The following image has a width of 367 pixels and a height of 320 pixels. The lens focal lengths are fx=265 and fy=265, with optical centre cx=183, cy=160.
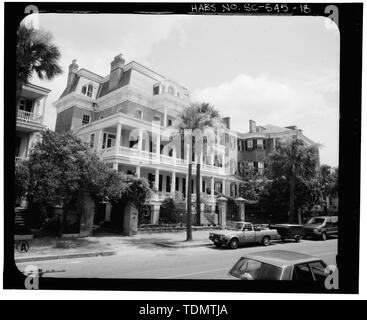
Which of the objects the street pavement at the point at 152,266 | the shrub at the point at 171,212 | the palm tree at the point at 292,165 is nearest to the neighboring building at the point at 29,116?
the street pavement at the point at 152,266

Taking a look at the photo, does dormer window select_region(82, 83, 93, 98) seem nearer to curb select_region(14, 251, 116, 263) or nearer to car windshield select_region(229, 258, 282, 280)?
curb select_region(14, 251, 116, 263)

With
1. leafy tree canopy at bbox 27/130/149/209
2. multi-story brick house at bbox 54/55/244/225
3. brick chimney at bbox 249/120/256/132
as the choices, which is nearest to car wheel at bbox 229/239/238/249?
multi-story brick house at bbox 54/55/244/225

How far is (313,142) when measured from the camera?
515 cm

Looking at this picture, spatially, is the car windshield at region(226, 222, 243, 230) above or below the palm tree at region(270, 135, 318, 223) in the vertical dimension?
below

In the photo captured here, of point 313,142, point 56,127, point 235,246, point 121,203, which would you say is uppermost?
point 56,127

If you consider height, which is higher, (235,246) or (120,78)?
(120,78)

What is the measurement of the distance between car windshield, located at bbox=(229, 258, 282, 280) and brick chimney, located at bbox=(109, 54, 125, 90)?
465 cm

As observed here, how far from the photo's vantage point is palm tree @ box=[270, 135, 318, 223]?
21.3ft

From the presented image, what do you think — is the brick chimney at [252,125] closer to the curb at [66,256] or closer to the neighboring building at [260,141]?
the neighboring building at [260,141]

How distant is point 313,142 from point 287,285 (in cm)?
267

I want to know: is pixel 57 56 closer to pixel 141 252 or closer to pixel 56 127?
pixel 56 127

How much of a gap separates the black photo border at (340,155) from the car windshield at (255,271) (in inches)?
4.1
